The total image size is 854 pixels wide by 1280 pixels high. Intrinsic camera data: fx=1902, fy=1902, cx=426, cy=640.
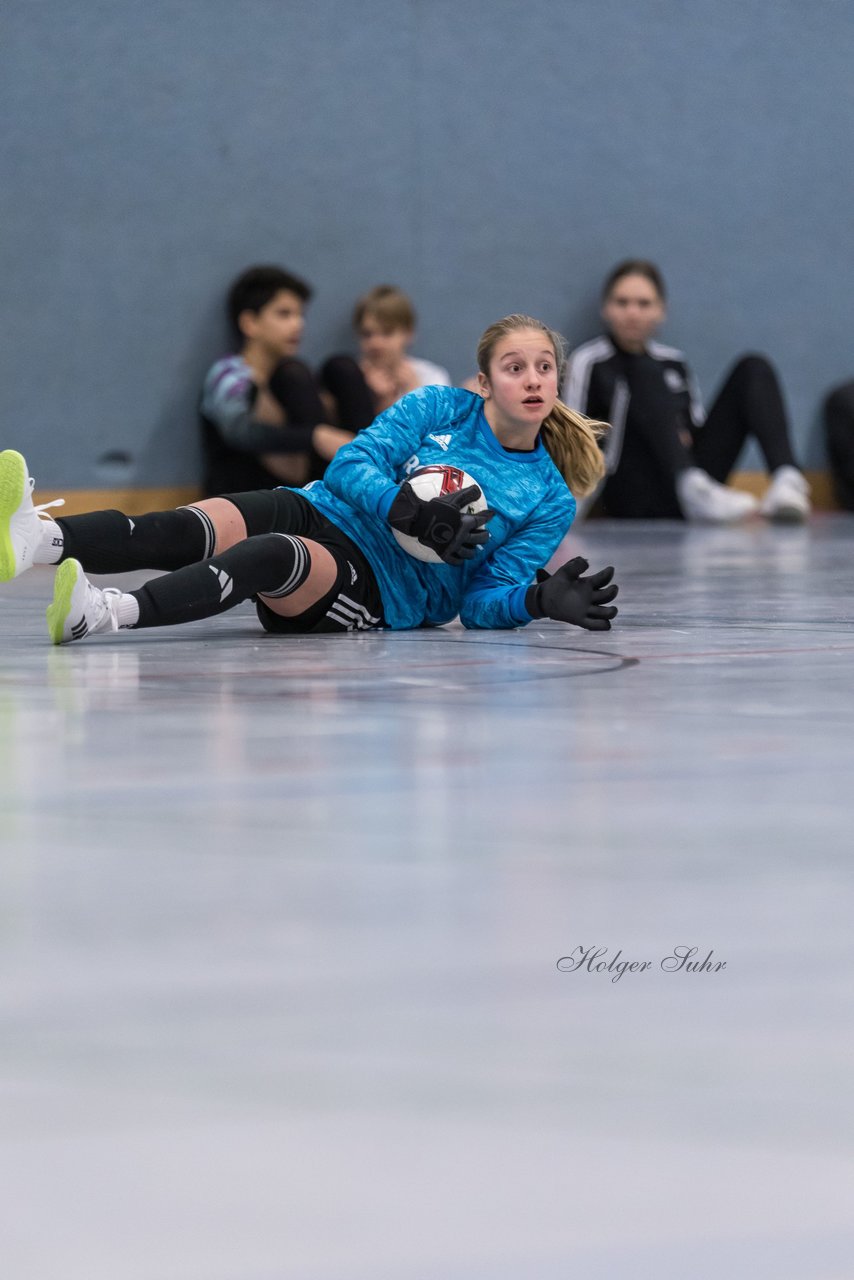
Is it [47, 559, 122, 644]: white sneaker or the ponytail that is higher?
the ponytail

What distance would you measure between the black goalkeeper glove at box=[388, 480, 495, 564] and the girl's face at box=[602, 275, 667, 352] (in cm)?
456

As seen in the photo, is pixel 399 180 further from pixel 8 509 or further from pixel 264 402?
pixel 8 509

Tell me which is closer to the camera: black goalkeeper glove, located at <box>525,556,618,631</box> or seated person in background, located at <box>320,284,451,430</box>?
black goalkeeper glove, located at <box>525,556,618,631</box>

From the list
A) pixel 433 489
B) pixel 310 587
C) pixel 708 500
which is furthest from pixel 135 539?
pixel 708 500

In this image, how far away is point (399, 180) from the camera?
23.4 feet

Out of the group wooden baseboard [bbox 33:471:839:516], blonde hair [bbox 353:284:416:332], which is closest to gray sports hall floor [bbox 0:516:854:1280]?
wooden baseboard [bbox 33:471:839:516]

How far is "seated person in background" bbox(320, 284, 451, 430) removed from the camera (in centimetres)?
664

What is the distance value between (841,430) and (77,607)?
231 inches

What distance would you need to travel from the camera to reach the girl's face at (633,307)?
7.29 metres

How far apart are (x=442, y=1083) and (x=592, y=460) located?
2282 millimetres

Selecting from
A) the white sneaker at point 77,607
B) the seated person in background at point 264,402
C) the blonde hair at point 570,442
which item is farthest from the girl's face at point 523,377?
the seated person in background at point 264,402

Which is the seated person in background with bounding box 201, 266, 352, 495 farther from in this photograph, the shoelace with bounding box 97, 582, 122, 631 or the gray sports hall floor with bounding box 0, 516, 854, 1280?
the gray sports hall floor with bounding box 0, 516, 854, 1280

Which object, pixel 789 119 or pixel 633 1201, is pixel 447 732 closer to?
pixel 633 1201

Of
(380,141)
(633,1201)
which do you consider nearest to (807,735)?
(633,1201)
